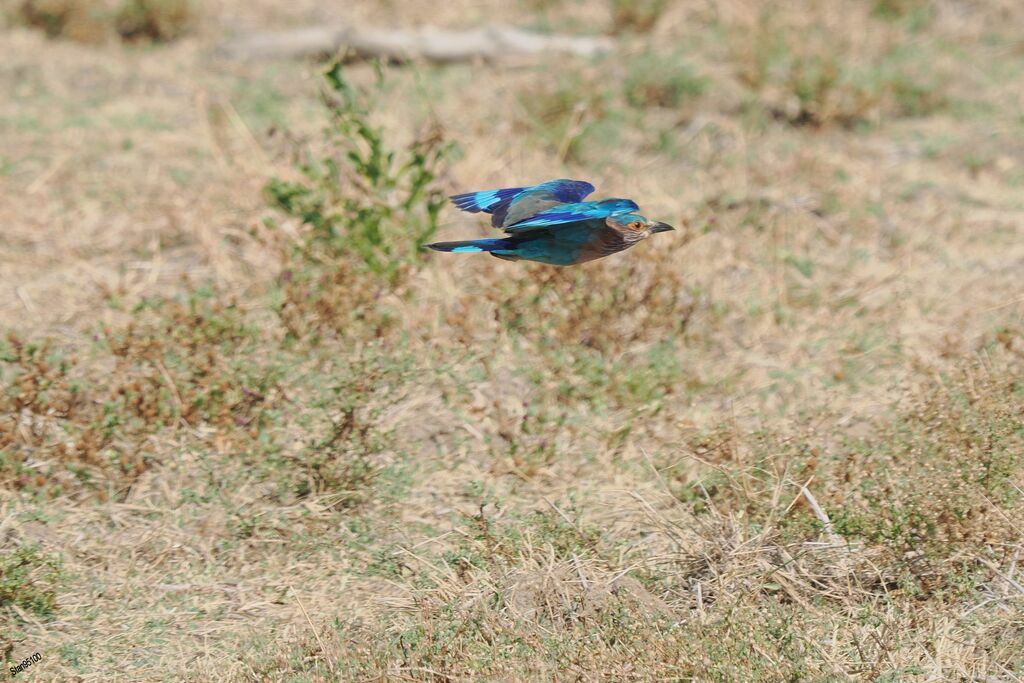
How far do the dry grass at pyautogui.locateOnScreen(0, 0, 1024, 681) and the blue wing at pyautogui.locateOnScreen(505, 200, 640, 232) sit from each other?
0.97m

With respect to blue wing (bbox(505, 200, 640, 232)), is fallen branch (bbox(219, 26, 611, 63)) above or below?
below

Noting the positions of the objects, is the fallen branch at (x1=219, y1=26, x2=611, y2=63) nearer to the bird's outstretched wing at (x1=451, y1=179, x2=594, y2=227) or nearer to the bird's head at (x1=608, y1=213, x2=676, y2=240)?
the bird's outstretched wing at (x1=451, y1=179, x2=594, y2=227)

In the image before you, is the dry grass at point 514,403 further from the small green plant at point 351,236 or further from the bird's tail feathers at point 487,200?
the bird's tail feathers at point 487,200

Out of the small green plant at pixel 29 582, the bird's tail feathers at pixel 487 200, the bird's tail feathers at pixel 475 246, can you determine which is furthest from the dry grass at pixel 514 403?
the bird's tail feathers at pixel 475 246

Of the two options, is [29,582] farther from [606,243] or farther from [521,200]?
[606,243]

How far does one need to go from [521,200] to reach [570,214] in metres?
0.31

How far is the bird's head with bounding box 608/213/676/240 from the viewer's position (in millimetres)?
3682

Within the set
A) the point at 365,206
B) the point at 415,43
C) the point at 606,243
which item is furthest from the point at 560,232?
the point at 415,43

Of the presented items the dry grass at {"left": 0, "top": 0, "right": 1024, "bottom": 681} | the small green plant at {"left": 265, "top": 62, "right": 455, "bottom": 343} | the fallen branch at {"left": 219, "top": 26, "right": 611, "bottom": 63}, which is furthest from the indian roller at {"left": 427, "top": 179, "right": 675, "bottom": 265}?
the fallen branch at {"left": 219, "top": 26, "right": 611, "bottom": 63}

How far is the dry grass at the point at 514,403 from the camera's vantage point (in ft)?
11.7

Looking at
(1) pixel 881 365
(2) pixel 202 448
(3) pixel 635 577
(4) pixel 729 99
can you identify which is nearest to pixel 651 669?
(3) pixel 635 577

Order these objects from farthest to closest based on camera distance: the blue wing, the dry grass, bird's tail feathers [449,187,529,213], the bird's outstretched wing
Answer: bird's tail feathers [449,187,529,213] < the bird's outstretched wing < the dry grass < the blue wing

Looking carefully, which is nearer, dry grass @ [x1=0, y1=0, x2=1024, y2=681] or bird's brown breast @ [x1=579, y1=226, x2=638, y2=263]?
dry grass @ [x1=0, y1=0, x2=1024, y2=681]

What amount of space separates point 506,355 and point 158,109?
4.09 m
